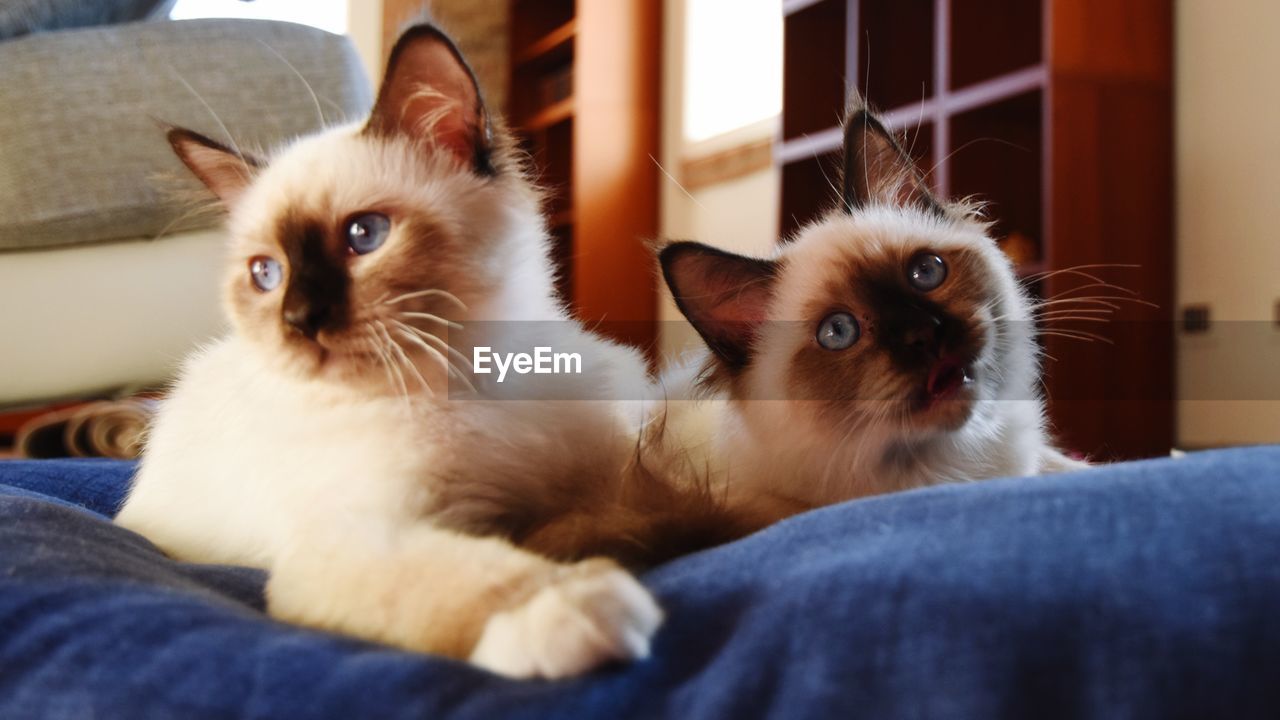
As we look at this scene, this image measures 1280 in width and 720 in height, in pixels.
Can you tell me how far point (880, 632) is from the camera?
0.49m

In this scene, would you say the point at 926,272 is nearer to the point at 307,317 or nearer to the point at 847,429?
the point at 847,429

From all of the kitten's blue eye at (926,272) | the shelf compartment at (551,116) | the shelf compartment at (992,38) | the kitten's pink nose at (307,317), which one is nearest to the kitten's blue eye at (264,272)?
the kitten's pink nose at (307,317)

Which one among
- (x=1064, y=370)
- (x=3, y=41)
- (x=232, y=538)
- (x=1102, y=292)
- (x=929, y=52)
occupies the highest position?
(x=929, y=52)

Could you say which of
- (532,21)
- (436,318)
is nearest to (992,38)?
(436,318)

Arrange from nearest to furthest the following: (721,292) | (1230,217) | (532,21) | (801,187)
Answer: (721,292) → (1230,217) → (801,187) → (532,21)

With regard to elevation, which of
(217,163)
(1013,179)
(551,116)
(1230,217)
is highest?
(551,116)

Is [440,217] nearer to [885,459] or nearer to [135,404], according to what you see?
[885,459]

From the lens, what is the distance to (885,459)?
0.96 m

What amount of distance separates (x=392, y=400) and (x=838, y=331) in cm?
43

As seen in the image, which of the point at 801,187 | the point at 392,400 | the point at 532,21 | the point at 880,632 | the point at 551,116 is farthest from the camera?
the point at 532,21

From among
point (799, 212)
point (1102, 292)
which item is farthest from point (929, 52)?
point (1102, 292)

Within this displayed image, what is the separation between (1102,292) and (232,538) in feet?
6.32

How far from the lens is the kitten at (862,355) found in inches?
36.2

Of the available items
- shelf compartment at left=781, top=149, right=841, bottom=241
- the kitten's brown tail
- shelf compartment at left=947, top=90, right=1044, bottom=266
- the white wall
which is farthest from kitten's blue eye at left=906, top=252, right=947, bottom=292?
shelf compartment at left=781, top=149, right=841, bottom=241
